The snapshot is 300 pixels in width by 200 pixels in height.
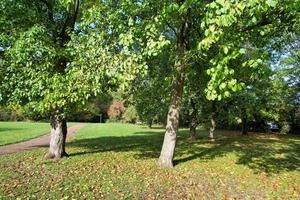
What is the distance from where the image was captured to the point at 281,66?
32.0 meters

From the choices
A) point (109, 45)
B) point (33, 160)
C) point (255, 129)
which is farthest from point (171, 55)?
point (255, 129)

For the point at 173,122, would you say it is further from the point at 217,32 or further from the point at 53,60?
the point at 217,32

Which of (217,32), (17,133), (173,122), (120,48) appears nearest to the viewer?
(217,32)

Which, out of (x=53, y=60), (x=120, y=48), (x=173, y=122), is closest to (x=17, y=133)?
(x=53, y=60)

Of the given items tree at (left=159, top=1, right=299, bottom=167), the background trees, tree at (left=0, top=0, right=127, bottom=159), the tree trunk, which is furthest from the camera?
the tree trunk

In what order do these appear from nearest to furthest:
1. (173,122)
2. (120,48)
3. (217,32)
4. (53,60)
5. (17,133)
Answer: (217,32), (120,48), (53,60), (173,122), (17,133)

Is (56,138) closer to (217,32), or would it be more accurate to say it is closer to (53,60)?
(53,60)

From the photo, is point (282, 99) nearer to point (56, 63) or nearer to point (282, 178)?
point (282, 178)

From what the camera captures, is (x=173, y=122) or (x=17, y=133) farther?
(x=17, y=133)

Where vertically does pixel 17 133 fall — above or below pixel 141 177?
above

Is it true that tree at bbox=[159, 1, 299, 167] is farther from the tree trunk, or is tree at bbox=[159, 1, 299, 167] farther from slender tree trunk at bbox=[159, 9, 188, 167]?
the tree trunk

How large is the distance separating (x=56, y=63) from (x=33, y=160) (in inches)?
161

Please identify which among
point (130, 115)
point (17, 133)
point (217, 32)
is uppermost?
point (217, 32)

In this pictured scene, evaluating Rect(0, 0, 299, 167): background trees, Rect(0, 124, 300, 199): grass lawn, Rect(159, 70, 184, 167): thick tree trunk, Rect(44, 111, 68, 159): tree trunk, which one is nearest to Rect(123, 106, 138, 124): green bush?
Rect(0, 124, 300, 199): grass lawn
